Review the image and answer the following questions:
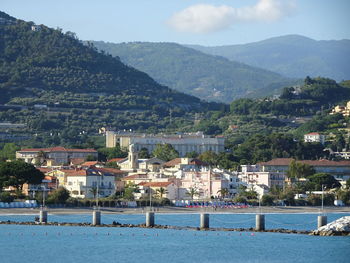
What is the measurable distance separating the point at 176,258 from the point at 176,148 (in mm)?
99818

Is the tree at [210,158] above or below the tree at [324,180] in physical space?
above

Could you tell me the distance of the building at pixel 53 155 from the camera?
140m

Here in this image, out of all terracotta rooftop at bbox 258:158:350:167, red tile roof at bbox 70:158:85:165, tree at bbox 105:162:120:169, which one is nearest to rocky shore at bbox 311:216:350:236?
terracotta rooftop at bbox 258:158:350:167

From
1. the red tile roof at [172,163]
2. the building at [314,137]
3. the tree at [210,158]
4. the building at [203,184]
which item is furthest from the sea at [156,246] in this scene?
the building at [314,137]

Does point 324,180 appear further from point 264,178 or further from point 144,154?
point 144,154

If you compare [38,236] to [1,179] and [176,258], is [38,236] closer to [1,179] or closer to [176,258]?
[176,258]

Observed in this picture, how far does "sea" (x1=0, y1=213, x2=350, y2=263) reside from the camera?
2458 inches

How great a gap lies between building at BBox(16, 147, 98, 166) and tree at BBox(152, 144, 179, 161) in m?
8.49

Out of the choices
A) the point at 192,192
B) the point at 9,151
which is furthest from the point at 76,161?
the point at 192,192

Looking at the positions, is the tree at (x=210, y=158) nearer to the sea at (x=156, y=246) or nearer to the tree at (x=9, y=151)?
the tree at (x=9, y=151)

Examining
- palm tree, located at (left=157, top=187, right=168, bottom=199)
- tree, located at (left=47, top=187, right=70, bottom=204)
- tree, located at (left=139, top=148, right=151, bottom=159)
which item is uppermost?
tree, located at (left=139, top=148, right=151, bottom=159)

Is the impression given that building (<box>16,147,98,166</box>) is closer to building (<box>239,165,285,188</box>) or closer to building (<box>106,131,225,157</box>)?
building (<box>106,131,225,157</box>)

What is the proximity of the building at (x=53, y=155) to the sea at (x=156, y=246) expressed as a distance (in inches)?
2359

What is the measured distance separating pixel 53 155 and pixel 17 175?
39.5 m
